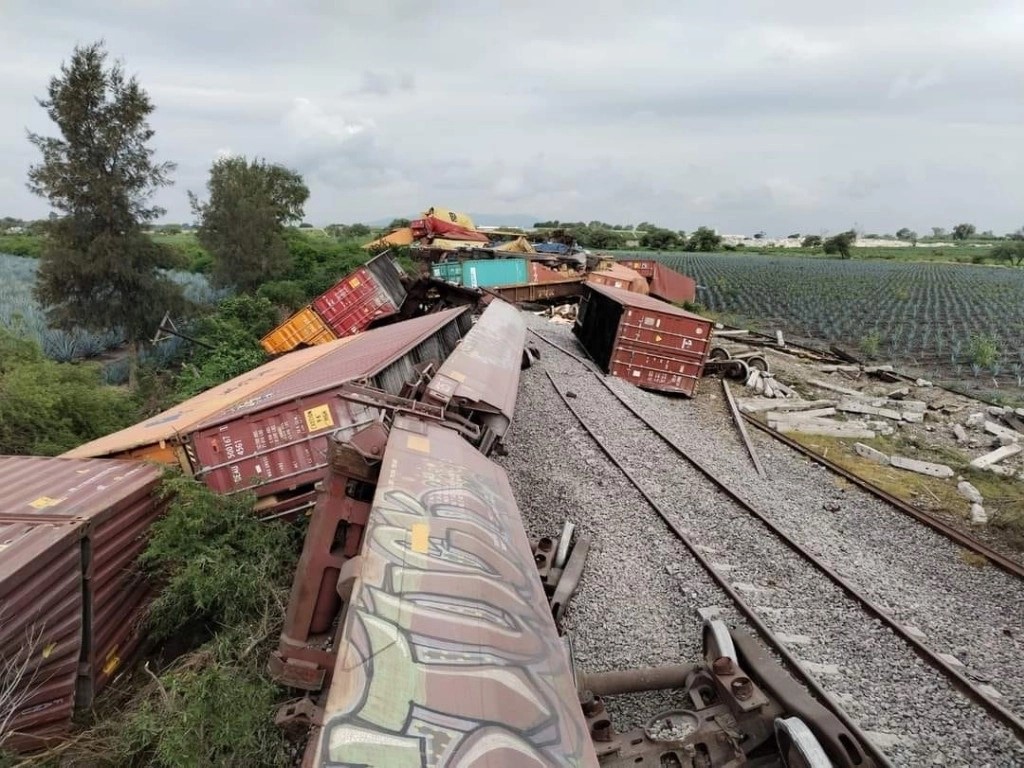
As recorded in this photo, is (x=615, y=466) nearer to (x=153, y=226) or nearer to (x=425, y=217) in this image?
(x=153, y=226)

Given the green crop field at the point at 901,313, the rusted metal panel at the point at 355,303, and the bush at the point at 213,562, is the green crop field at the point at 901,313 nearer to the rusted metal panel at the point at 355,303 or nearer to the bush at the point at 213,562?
the rusted metal panel at the point at 355,303

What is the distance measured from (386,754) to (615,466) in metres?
9.26

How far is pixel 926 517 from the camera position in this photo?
10258 millimetres

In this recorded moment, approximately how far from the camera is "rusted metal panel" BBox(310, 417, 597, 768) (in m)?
2.77

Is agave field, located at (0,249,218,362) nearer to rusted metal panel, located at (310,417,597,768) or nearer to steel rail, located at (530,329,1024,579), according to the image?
rusted metal panel, located at (310,417,597,768)

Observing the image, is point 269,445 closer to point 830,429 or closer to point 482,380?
point 482,380

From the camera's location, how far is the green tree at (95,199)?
1728 cm

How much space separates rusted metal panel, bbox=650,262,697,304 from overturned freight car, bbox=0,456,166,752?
2984 centimetres

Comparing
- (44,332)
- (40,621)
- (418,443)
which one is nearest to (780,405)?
(418,443)

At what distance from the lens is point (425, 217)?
145 feet

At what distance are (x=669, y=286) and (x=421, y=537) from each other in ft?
108

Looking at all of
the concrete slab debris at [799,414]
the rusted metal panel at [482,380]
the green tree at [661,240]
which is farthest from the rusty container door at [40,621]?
the green tree at [661,240]

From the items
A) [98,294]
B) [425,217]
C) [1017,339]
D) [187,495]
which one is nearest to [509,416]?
[187,495]

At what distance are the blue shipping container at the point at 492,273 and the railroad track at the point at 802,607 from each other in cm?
1677
